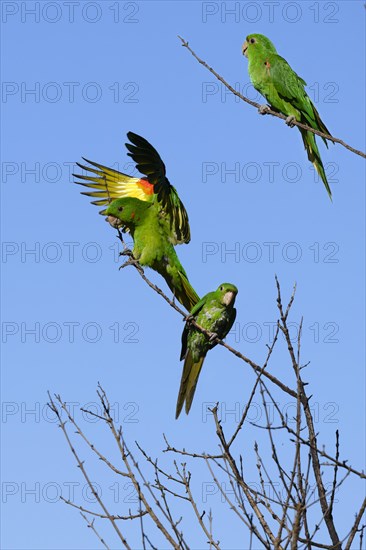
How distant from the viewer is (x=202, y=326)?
226 inches

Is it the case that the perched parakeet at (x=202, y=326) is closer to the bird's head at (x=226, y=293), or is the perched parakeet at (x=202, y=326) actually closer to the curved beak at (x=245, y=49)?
the bird's head at (x=226, y=293)

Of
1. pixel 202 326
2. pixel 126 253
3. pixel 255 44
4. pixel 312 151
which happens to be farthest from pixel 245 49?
pixel 202 326

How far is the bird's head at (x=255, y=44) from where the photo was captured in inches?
300

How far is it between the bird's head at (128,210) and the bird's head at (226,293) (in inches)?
38.0

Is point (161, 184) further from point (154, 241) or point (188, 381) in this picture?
A: point (188, 381)

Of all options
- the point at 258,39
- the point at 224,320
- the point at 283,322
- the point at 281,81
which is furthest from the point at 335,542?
the point at 258,39

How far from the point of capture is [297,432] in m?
3.60

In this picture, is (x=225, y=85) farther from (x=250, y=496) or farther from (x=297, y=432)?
(x=250, y=496)

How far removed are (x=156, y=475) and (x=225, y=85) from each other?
227 cm

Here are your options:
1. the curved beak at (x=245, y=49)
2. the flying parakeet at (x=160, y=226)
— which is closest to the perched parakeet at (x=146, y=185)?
the flying parakeet at (x=160, y=226)

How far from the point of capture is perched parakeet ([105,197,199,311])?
619 centimetres

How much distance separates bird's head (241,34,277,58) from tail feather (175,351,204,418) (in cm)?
339

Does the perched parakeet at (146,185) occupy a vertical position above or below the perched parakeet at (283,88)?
below

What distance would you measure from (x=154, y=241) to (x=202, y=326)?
0.89 meters
